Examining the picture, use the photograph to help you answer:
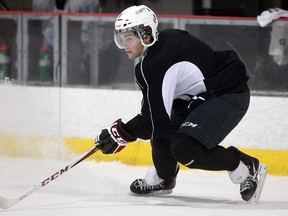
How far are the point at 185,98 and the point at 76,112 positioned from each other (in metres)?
1.71

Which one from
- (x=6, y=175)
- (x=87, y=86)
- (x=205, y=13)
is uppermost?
(x=205, y=13)

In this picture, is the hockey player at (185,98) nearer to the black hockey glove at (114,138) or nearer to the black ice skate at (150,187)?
the black hockey glove at (114,138)

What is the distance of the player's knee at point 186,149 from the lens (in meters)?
3.73

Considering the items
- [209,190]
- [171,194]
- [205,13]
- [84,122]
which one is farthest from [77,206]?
[205,13]

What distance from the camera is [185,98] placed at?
3893 mm

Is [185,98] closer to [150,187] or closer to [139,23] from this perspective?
[139,23]

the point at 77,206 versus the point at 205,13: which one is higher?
the point at 205,13

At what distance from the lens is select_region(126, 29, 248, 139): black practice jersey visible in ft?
12.1

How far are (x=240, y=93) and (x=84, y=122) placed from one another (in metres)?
1.80

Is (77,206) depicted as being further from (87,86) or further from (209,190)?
(87,86)

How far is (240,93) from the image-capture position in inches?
153

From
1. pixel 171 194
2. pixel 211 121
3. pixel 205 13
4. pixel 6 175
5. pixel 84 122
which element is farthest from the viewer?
pixel 205 13

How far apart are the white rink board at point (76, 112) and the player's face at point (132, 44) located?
152 cm

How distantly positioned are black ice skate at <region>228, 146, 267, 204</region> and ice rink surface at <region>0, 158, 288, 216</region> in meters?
0.05
